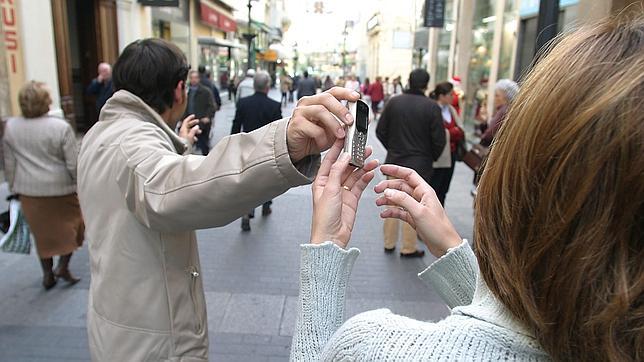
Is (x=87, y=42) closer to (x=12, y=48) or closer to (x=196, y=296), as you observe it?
(x=12, y=48)

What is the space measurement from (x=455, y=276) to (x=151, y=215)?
84 cm

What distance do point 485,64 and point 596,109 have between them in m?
15.7

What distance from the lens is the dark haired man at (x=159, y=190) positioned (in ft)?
4.35

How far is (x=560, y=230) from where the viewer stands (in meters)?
0.81

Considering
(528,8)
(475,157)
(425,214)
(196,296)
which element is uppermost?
(528,8)

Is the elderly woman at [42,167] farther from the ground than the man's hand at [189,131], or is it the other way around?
the man's hand at [189,131]

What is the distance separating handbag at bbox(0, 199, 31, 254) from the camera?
4.49m

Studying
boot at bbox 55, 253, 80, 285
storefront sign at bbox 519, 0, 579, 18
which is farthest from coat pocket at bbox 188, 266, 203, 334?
storefront sign at bbox 519, 0, 579, 18

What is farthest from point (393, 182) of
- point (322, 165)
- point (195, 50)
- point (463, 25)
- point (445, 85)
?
point (195, 50)

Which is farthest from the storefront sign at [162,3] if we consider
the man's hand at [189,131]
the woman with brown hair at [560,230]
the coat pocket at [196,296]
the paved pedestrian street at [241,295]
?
the woman with brown hair at [560,230]

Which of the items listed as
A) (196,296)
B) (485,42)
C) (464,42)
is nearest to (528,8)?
(485,42)

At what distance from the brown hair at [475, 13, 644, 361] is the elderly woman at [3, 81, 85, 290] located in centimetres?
447

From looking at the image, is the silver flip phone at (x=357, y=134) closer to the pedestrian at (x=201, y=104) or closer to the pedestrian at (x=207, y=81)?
the pedestrian at (x=201, y=104)

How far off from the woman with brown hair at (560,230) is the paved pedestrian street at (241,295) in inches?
120
